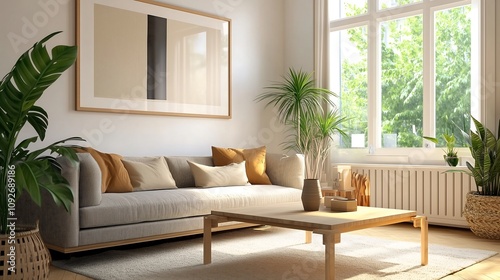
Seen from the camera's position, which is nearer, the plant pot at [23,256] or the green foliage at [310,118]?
the plant pot at [23,256]

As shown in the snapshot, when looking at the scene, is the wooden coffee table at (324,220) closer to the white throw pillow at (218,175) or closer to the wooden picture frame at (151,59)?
the white throw pillow at (218,175)

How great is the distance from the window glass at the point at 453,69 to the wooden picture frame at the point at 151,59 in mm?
2320

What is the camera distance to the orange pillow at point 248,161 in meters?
5.20

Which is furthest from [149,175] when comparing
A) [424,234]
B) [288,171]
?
[424,234]

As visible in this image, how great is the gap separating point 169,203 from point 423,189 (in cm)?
273

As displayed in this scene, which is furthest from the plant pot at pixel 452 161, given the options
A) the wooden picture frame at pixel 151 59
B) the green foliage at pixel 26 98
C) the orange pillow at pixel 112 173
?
the green foliage at pixel 26 98

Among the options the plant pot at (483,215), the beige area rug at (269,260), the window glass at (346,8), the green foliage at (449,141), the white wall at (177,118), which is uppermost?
the window glass at (346,8)

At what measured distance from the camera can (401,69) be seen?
226 inches

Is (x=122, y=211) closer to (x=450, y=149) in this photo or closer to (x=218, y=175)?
(x=218, y=175)

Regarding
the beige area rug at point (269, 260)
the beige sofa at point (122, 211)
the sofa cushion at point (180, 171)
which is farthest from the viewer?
the sofa cushion at point (180, 171)

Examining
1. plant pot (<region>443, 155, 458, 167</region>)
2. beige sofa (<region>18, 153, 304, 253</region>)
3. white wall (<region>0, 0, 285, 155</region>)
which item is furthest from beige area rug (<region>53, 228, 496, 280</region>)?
white wall (<region>0, 0, 285, 155</region>)

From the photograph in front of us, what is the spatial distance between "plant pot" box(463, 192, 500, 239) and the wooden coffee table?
130cm

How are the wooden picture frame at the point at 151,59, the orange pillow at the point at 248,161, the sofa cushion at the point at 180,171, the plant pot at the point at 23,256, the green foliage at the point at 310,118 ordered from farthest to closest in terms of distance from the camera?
the green foliage at the point at 310,118
the orange pillow at the point at 248,161
the sofa cushion at the point at 180,171
the wooden picture frame at the point at 151,59
the plant pot at the point at 23,256

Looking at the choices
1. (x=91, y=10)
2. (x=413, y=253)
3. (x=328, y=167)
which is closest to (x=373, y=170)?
(x=328, y=167)
